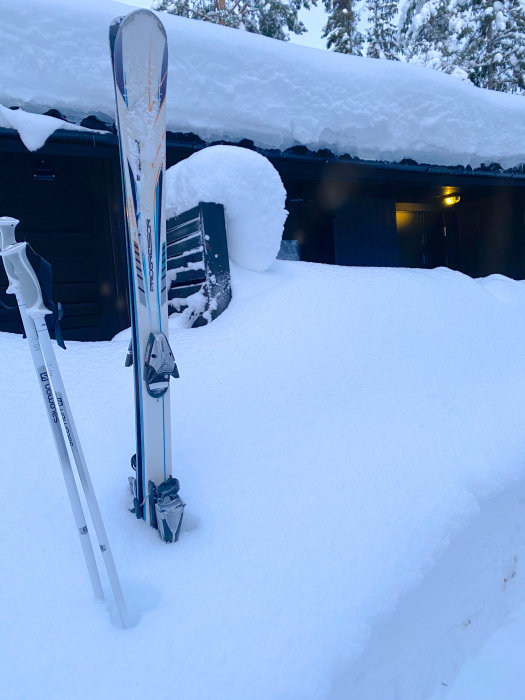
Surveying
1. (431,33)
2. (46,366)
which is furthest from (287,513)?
(431,33)

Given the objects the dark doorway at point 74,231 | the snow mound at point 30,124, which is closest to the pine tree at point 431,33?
the dark doorway at point 74,231

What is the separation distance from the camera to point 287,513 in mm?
1714

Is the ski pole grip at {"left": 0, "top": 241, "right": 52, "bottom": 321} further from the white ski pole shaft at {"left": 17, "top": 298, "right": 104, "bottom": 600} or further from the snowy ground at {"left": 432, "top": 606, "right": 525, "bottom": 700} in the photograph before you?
the snowy ground at {"left": 432, "top": 606, "right": 525, "bottom": 700}

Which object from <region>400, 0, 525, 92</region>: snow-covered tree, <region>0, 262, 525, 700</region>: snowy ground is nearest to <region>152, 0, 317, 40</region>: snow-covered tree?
<region>400, 0, 525, 92</region>: snow-covered tree

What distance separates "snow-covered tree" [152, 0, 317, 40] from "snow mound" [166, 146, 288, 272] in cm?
1291

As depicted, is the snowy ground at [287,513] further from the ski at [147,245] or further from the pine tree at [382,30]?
the pine tree at [382,30]

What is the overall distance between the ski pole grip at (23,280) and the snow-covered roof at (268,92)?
2528 mm

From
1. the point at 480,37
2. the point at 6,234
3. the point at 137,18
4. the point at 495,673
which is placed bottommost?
the point at 495,673

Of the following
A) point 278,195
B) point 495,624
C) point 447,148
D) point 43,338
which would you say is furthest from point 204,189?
point 447,148

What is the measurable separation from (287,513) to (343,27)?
1935 cm

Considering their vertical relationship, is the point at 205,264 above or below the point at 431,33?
below

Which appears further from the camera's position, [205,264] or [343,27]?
[343,27]

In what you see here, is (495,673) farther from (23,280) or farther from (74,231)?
(74,231)

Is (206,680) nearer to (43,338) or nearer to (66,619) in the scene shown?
(66,619)
